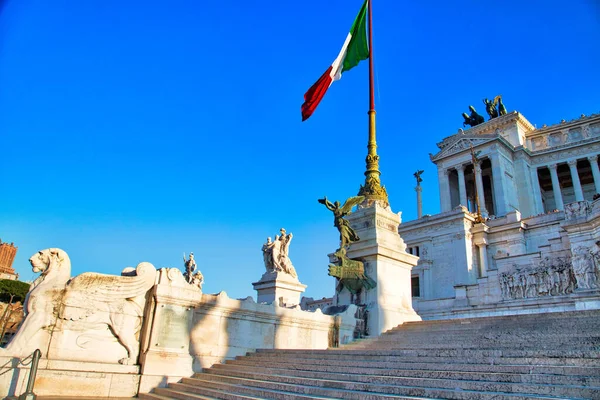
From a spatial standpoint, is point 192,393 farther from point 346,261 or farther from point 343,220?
point 343,220

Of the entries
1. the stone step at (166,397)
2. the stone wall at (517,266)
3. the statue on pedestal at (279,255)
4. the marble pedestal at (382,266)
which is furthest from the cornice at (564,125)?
the stone step at (166,397)

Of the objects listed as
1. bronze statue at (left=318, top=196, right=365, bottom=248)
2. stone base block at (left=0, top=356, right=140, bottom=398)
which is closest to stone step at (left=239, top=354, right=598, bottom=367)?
stone base block at (left=0, top=356, right=140, bottom=398)

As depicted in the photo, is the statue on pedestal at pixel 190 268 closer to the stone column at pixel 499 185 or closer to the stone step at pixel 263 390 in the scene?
the stone step at pixel 263 390

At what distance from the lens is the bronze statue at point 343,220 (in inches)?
515

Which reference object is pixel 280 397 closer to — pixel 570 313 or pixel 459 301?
pixel 570 313

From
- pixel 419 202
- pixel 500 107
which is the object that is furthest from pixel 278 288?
pixel 500 107

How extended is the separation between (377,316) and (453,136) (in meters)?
48.0

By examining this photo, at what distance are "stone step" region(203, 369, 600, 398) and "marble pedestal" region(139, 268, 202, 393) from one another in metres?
1.05

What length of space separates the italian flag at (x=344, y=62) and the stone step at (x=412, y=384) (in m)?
11.1

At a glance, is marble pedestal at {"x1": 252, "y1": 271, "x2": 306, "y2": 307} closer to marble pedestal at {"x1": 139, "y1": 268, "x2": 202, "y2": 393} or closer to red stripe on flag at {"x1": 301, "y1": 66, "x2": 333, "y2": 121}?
red stripe on flag at {"x1": 301, "y1": 66, "x2": 333, "y2": 121}

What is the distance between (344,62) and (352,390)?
559 inches

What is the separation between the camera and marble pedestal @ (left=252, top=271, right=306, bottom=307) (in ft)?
57.6

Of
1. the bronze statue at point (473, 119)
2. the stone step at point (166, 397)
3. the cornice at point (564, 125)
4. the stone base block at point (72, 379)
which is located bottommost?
the stone step at point (166, 397)

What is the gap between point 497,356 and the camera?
6.50 m
